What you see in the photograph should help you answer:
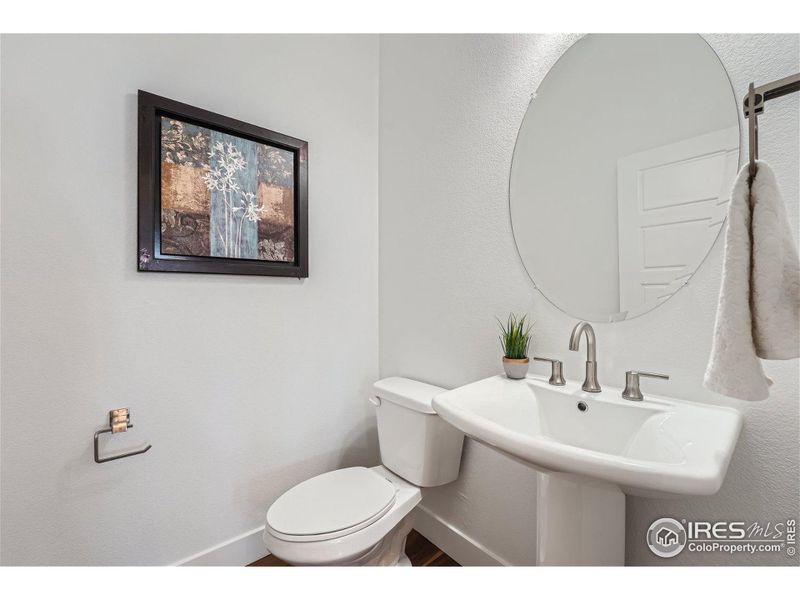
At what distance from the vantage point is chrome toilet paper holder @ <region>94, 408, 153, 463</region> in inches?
42.1

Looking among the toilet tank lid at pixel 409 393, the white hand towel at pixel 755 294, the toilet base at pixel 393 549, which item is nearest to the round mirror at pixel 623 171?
the white hand towel at pixel 755 294

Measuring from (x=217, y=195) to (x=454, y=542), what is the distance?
1.61 meters

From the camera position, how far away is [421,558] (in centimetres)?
139

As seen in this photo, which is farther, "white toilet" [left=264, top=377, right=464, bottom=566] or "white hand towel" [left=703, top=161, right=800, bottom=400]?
"white toilet" [left=264, top=377, right=464, bottom=566]

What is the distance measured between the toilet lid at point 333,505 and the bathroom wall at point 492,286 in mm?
377

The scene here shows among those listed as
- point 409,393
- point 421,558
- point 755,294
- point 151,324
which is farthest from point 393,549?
point 755,294

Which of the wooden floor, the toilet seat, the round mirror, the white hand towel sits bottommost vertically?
the wooden floor

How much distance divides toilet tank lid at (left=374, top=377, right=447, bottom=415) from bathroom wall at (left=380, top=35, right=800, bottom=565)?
0.08 m

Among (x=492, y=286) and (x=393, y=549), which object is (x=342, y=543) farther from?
(x=492, y=286)

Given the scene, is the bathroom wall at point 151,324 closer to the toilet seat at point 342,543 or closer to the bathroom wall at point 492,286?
the bathroom wall at point 492,286

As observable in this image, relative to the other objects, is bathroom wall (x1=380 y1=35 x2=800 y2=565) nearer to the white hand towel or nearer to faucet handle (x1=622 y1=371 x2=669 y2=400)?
faucet handle (x1=622 y1=371 x2=669 y2=400)

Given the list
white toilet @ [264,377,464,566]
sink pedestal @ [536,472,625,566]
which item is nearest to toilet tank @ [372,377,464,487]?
white toilet @ [264,377,464,566]
